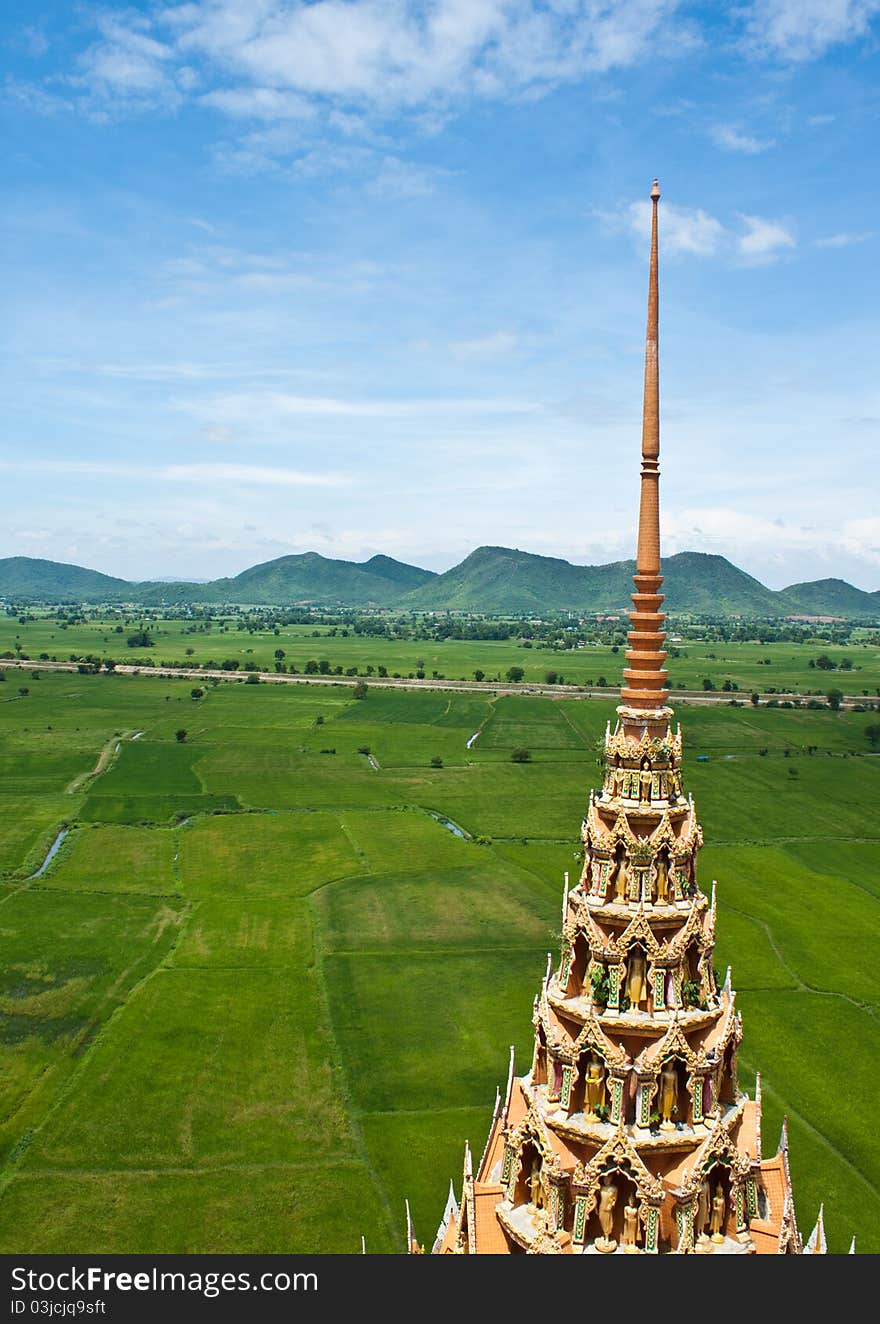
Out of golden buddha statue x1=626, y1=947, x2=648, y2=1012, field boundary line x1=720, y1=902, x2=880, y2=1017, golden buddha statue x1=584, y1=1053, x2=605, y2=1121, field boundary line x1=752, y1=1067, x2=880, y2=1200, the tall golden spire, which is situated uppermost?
the tall golden spire

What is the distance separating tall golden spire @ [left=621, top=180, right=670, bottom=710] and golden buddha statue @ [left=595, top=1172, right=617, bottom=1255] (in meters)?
9.86

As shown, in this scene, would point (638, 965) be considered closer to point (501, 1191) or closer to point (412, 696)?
point (501, 1191)

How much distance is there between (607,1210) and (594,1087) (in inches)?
90.1

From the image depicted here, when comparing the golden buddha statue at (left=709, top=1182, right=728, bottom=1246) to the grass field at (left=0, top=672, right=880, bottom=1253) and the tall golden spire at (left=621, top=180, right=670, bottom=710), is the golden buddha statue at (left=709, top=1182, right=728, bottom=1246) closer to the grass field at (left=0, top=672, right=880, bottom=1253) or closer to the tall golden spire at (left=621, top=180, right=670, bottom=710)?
the tall golden spire at (left=621, top=180, right=670, bottom=710)

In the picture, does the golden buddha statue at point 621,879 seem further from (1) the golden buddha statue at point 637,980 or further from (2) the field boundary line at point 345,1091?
(2) the field boundary line at point 345,1091

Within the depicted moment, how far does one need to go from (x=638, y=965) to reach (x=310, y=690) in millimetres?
179345

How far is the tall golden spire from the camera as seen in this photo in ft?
66.2

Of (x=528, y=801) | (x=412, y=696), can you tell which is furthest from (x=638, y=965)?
(x=412, y=696)

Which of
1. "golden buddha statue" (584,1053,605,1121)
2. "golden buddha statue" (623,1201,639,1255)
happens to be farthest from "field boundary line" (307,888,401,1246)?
"golden buddha statue" (584,1053,605,1121)

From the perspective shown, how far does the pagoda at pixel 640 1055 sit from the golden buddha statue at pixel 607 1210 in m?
0.03

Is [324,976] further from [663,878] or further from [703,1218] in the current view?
[663,878]

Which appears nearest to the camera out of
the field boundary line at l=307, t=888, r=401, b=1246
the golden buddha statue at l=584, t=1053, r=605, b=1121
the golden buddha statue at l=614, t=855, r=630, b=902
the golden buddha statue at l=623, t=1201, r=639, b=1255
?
the golden buddha statue at l=623, t=1201, r=639, b=1255

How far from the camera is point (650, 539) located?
67.2 ft

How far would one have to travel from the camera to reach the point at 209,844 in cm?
8894
